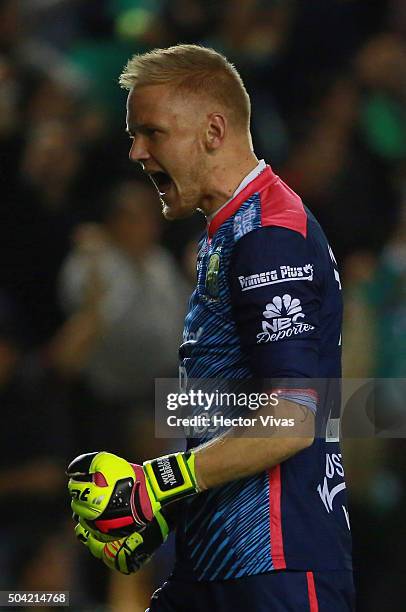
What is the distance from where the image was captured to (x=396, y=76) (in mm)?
4320

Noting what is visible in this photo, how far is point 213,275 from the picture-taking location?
1931 millimetres

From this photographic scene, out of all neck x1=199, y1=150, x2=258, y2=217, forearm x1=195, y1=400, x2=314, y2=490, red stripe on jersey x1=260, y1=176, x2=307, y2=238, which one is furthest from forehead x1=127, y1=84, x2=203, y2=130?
forearm x1=195, y1=400, x2=314, y2=490

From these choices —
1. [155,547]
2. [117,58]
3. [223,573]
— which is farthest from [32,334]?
[223,573]

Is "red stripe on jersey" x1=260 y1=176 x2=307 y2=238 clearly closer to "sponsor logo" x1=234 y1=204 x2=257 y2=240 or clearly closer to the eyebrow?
"sponsor logo" x1=234 y1=204 x2=257 y2=240

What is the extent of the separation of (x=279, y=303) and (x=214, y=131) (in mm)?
409

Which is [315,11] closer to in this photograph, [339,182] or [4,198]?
[339,182]

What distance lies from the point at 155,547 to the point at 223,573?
249 millimetres

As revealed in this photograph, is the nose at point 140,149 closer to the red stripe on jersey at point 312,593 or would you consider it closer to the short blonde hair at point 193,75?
the short blonde hair at point 193,75

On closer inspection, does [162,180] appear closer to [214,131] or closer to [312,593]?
[214,131]

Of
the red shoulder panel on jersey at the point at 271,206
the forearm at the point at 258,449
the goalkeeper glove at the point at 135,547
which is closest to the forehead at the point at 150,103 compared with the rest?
the red shoulder panel on jersey at the point at 271,206

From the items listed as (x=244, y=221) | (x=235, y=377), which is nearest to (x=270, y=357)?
(x=235, y=377)

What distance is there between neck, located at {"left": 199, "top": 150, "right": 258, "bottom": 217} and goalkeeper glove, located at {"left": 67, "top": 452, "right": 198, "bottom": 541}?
1.64 ft

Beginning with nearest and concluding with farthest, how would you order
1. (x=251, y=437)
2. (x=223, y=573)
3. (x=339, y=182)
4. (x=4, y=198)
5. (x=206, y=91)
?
(x=251, y=437)
(x=223, y=573)
(x=206, y=91)
(x=4, y=198)
(x=339, y=182)

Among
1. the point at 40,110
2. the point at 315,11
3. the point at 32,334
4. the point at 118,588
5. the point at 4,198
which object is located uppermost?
the point at 315,11
